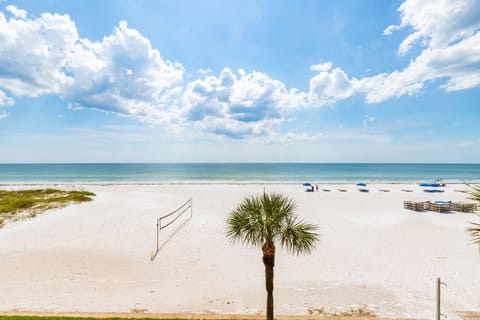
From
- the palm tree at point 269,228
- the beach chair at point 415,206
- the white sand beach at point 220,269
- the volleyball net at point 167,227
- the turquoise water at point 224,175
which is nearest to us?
the palm tree at point 269,228

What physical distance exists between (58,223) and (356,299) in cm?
2113

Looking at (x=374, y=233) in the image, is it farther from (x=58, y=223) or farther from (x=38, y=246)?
(x=58, y=223)

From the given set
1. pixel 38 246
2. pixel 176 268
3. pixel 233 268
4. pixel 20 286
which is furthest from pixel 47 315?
pixel 38 246

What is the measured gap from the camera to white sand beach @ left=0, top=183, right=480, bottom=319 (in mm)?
8227

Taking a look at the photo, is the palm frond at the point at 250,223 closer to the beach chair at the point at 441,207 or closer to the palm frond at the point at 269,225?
the palm frond at the point at 269,225

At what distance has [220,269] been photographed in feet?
36.0

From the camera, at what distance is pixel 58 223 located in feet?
58.8

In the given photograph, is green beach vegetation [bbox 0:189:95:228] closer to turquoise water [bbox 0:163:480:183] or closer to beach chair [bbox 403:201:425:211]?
turquoise water [bbox 0:163:480:183]

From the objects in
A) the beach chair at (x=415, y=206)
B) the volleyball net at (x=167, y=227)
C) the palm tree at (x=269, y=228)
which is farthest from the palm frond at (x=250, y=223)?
the beach chair at (x=415, y=206)

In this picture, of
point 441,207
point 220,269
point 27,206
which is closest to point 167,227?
point 220,269

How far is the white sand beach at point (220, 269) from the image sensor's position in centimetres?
823

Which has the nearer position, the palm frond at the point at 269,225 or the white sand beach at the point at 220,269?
the palm frond at the point at 269,225

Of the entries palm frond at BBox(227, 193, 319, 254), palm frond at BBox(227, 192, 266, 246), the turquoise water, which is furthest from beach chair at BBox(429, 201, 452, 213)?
the turquoise water

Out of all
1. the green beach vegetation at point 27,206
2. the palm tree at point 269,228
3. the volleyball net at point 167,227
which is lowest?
the volleyball net at point 167,227
